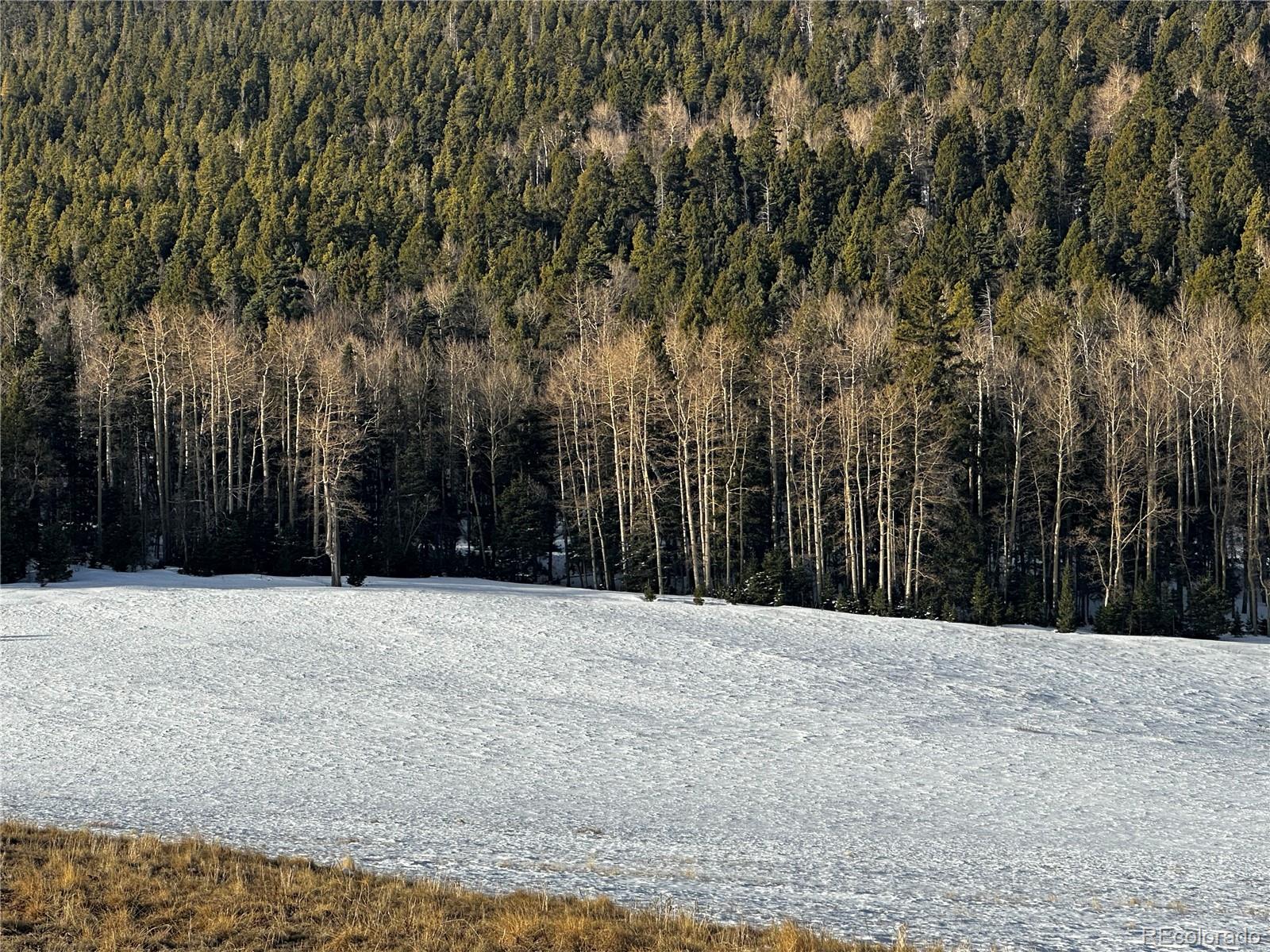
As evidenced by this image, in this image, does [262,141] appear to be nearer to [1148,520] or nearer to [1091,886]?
[1148,520]

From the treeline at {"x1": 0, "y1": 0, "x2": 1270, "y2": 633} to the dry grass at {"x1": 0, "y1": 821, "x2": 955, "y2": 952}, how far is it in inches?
1185

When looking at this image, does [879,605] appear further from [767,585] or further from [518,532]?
[518,532]

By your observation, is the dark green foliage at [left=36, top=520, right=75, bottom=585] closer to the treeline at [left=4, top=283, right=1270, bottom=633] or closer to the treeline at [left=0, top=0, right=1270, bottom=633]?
the treeline at [left=0, top=0, right=1270, bottom=633]

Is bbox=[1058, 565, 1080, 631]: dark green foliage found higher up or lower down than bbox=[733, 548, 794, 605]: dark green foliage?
lower down

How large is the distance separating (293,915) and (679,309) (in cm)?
6499

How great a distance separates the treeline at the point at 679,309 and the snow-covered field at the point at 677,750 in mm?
6847

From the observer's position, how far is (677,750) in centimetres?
2322

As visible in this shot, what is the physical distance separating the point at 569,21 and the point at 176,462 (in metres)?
122

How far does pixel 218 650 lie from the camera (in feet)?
106

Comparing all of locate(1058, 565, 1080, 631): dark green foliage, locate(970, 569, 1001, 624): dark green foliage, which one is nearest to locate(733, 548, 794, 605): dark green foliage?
locate(970, 569, 1001, 624): dark green foliage

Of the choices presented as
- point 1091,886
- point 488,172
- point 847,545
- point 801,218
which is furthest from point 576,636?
point 488,172

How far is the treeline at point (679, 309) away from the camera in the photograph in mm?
46938

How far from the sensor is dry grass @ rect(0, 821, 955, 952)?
36.7 feet

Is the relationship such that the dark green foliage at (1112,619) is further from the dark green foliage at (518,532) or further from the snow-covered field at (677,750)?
the dark green foliage at (518,532)
